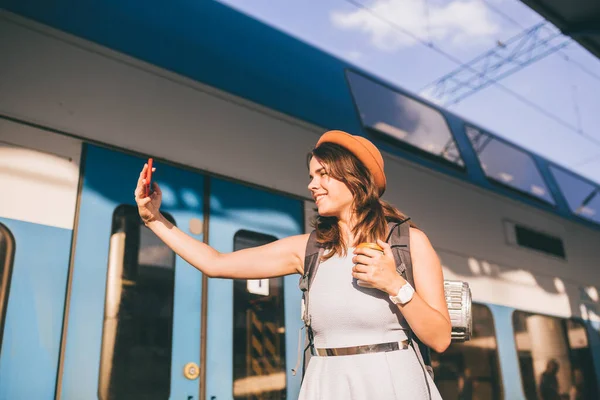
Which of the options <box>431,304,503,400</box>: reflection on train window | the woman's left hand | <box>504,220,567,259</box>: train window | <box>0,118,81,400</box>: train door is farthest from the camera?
<box>504,220,567,259</box>: train window

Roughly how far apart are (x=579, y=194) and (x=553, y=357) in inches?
93.5

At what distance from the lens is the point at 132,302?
2.70 metres

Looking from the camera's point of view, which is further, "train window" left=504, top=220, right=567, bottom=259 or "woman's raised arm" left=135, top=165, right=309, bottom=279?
"train window" left=504, top=220, right=567, bottom=259

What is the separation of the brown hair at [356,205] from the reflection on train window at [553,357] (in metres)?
3.74

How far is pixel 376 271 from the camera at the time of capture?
1300mm

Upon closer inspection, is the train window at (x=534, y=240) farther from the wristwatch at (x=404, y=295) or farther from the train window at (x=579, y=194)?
the wristwatch at (x=404, y=295)

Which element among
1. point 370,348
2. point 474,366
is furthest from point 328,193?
point 474,366

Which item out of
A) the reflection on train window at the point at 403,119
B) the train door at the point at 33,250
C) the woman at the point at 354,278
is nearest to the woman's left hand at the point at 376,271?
the woman at the point at 354,278

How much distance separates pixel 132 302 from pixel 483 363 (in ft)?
9.76

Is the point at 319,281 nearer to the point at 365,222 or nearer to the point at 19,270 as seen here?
the point at 365,222

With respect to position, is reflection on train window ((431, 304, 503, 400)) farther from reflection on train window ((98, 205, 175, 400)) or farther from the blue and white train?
reflection on train window ((98, 205, 175, 400))

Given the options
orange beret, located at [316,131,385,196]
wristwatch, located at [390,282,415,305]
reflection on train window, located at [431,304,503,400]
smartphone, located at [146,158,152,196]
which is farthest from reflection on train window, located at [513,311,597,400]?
smartphone, located at [146,158,152,196]

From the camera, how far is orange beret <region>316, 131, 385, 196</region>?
161 centimetres

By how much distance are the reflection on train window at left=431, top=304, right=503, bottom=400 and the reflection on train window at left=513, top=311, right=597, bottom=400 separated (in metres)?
0.36
